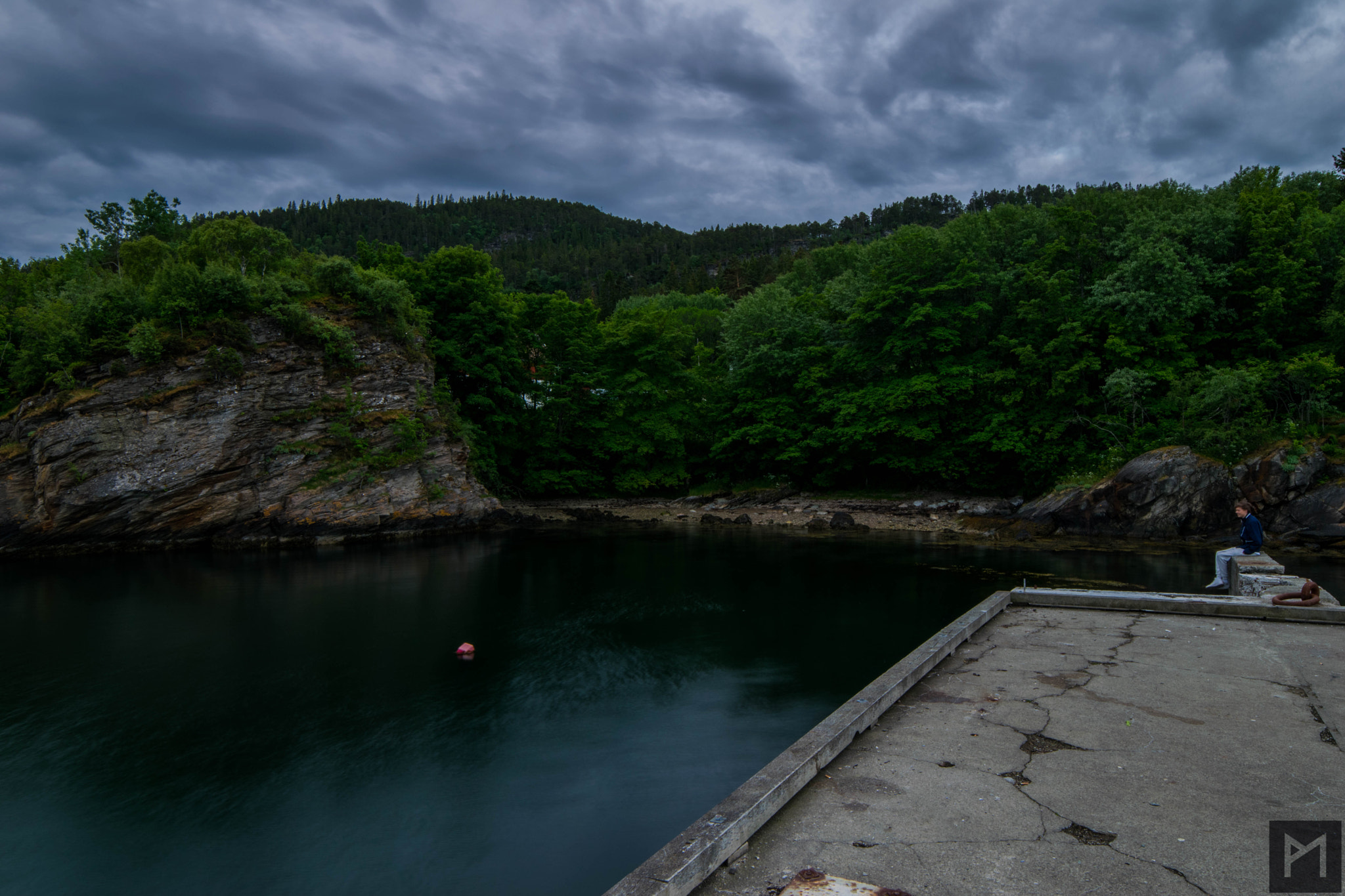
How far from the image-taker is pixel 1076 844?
14.6 ft

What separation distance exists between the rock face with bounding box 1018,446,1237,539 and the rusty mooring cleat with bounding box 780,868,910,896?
101 ft

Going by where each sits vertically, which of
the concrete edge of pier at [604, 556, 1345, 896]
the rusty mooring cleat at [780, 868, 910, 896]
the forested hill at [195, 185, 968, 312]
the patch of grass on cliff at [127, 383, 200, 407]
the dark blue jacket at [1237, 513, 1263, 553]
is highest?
the forested hill at [195, 185, 968, 312]

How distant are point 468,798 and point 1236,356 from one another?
38.7 m

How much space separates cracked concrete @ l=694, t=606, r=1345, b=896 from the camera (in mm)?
4168

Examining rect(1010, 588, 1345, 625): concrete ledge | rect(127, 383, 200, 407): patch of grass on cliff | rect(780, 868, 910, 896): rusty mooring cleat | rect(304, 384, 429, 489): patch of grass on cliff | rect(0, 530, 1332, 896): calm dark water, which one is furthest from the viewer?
rect(304, 384, 429, 489): patch of grass on cliff

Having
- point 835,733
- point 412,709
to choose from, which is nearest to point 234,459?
point 412,709

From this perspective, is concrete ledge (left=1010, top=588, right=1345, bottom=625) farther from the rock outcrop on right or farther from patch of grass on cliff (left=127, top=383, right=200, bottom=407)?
patch of grass on cliff (left=127, top=383, right=200, bottom=407)

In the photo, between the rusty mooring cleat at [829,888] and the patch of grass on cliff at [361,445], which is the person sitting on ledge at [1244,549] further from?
the patch of grass on cliff at [361,445]

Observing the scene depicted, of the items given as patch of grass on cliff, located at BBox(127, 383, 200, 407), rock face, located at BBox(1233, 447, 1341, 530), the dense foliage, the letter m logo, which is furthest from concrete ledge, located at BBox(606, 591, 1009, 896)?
patch of grass on cliff, located at BBox(127, 383, 200, 407)

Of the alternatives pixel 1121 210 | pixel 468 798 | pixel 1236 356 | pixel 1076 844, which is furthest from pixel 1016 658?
pixel 1121 210

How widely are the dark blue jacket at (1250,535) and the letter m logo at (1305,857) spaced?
37.6ft

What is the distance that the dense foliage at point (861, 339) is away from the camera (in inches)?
1210

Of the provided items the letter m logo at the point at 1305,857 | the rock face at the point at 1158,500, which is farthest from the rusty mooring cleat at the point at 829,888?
the rock face at the point at 1158,500

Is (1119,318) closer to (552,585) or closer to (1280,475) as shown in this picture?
(1280,475)
